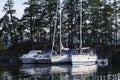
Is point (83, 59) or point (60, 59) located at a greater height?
point (83, 59)

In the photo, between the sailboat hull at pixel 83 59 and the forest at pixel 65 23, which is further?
the forest at pixel 65 23

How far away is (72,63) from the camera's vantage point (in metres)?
65.4

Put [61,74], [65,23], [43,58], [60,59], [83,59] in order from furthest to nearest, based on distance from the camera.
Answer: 1. [65,23]
2. [43,58]
3. [60,59]
4. [83,59]
5. [61,74]

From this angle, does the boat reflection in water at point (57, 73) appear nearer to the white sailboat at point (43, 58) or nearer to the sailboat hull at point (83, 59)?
the sailboat hull at point (83, 59)

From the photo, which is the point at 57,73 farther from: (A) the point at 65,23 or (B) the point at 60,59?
(A) the point at 65,23

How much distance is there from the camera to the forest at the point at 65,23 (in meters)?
83.1

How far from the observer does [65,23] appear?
85.4 meters

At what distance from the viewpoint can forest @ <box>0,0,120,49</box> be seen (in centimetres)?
8309

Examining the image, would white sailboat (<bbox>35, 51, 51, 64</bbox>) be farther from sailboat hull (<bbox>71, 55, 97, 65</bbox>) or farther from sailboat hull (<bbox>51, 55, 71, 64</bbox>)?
sailboat hull (<bbox>71, 55, 97, 65</bbox>)

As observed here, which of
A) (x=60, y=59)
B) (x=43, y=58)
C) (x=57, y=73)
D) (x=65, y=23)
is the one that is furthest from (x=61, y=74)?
(x=65, y=23)

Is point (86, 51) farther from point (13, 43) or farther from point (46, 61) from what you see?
point (13, 43)

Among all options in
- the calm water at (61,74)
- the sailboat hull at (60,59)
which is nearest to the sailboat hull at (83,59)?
the sailboat hull at (60,59)

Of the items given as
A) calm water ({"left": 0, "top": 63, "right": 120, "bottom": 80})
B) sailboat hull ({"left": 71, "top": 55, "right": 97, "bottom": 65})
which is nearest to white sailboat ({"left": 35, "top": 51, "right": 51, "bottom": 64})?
sailboat hull ({"left": 71, "top": 55, "right": 97, "bottom": 65})

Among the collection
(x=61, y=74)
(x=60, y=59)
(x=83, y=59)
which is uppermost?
(x=61, y=74)
